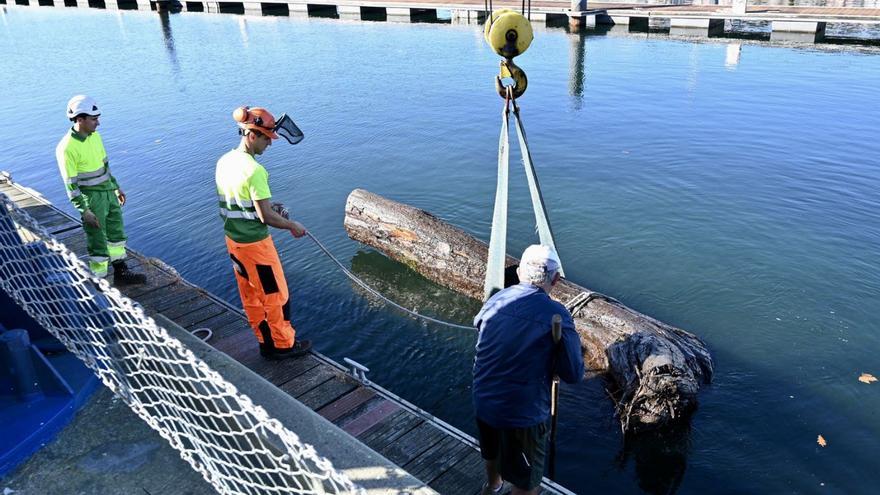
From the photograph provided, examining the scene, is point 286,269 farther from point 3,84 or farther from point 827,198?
point 3,84

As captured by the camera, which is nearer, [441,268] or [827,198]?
[441,268]

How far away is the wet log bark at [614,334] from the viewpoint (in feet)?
18.0

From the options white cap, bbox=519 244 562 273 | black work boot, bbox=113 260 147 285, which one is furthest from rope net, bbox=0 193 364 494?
black work boot, bbox=113 260 147 285

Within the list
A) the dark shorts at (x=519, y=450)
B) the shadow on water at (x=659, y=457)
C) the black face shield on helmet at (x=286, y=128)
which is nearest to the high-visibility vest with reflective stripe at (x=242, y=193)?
the black face shield on helmet at (x=286, y=128)

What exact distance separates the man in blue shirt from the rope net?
992mm

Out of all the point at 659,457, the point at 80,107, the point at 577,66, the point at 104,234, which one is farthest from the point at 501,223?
the point at 577,66

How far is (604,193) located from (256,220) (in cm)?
740

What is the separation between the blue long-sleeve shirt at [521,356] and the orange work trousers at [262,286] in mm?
2198

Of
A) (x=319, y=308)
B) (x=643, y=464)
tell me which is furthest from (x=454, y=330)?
(x=643, y=464)

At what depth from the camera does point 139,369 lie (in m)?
4.04

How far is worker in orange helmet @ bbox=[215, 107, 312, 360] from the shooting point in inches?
186

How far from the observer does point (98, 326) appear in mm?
4660

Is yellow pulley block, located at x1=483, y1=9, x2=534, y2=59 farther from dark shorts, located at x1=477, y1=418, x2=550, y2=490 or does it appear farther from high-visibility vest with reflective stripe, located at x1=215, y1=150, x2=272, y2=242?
dark shorts, located at x1=477, y1=418, x2=550, y2=490

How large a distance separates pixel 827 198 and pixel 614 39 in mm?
16409
